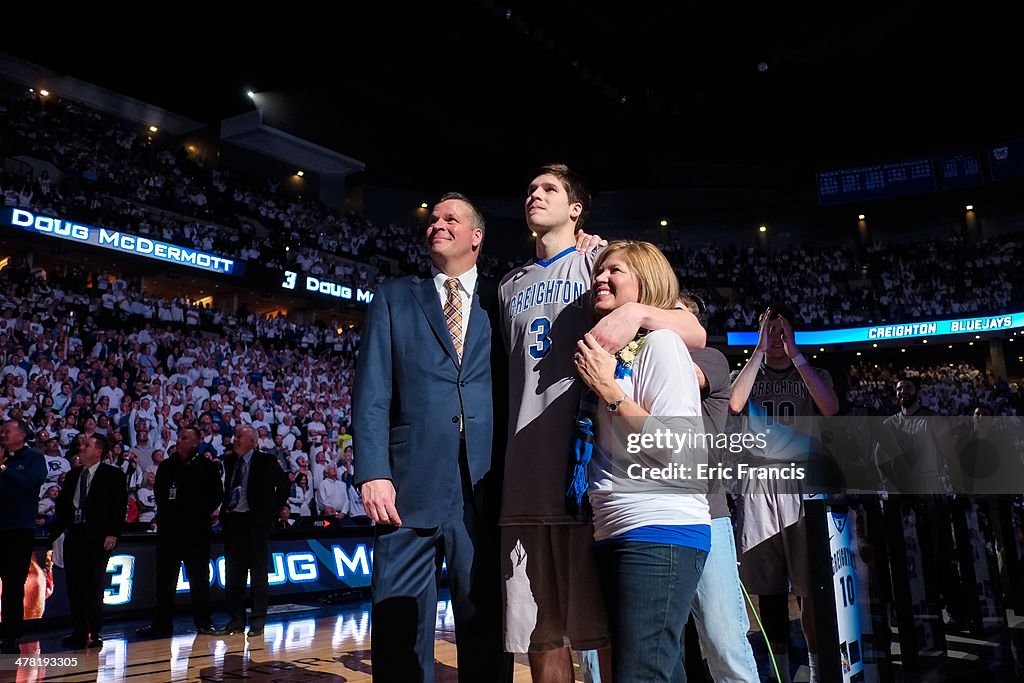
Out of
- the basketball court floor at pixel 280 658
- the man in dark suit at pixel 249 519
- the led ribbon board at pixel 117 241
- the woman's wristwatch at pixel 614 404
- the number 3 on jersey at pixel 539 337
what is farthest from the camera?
the led ribbon board at pixel 117 241

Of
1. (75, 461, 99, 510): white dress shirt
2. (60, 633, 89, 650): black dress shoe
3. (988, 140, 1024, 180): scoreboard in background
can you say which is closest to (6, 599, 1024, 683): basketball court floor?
(60, 633, 89, 650): black dress shoe

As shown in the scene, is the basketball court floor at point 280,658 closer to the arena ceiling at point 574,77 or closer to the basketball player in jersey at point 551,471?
the basketball player in jersey at point 551,471

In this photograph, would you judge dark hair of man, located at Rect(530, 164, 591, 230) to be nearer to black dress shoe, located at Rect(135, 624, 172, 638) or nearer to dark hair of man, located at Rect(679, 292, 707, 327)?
dark hair of man, located at Rect(679, 292, 707, 327)

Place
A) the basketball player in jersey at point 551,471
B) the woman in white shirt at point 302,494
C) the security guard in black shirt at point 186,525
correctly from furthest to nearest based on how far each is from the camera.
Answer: the woman in white shirt at point 302,494, the security guard in black shirt at point 186,525, the basketball player in jersey at point 551,471

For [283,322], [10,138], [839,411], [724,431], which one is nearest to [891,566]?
[839,411]

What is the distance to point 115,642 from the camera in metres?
6.35

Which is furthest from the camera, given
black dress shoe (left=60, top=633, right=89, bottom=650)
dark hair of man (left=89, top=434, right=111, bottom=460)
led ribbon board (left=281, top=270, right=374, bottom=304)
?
led ribbon board (left=281, top=270, right=374, bottom=304)

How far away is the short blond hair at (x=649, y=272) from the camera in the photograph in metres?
2.18

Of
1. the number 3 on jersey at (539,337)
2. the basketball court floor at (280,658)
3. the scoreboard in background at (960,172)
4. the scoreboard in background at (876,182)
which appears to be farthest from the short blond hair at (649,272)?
the scoreboard in background at (960,172)

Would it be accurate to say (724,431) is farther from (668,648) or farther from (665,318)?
(668,648)

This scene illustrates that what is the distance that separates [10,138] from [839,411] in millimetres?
21167

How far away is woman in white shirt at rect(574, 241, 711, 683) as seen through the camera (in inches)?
72.6

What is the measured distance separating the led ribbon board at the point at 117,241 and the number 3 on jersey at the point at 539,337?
58.9 ft

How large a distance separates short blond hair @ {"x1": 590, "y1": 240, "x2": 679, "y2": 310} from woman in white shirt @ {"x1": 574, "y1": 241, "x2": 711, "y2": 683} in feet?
0.06
